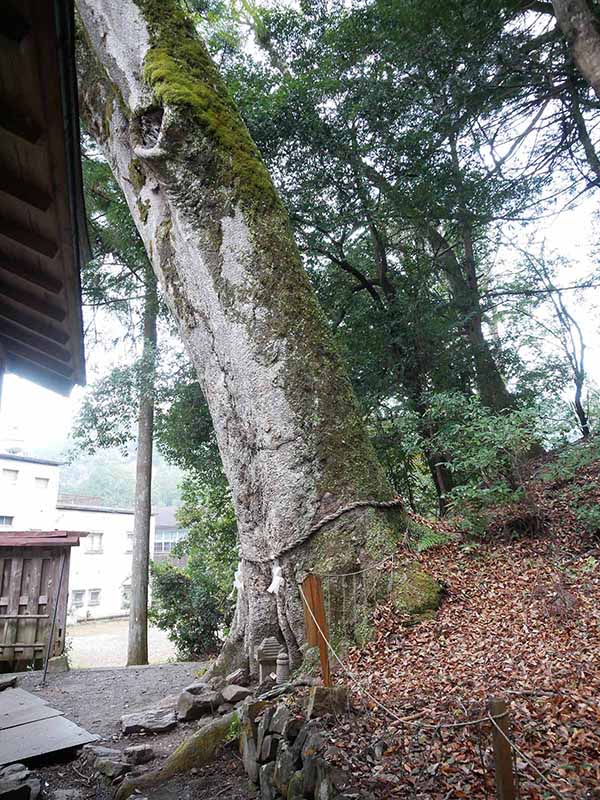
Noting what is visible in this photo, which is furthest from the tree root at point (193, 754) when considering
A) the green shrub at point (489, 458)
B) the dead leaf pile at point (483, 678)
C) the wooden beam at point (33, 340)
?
the wooden beam at point (33, 340)

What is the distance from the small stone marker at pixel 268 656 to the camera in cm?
404

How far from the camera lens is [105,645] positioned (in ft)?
59.9

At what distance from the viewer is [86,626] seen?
21.8 m

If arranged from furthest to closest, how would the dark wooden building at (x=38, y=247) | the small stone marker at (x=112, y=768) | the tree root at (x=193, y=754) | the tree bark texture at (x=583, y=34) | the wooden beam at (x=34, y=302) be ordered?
the tree bark texture at (x=583, y=34)
the wooden beam at (x=34, y=302)
the small stone marker at (x=112, y=768)
the tree root at (x=193, y=754)
the dark wooden building at (x=38, y=247)

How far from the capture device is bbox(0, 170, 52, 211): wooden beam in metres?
3.44

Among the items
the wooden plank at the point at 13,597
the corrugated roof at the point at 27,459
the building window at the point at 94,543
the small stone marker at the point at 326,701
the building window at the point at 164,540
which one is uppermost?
the corrugated roof at the point at 27,459

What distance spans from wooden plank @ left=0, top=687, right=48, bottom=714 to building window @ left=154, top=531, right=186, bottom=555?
81.7ft

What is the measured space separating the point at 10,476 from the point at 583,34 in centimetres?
2106

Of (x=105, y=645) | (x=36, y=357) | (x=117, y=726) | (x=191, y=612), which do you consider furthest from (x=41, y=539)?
A: (x=105, y=645)

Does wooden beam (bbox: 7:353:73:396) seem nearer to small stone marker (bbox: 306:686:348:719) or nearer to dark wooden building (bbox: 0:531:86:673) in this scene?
Answer: dark wooden building (bbox: 0:531:86:673)

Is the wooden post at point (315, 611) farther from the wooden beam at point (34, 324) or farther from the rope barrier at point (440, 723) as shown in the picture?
the wooden beam at point (34, 324)

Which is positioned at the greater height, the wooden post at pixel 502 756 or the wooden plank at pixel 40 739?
the wooden post at pixel 502 756

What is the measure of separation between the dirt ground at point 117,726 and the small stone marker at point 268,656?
1.95ft

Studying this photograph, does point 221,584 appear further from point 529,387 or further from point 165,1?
point 165,1
